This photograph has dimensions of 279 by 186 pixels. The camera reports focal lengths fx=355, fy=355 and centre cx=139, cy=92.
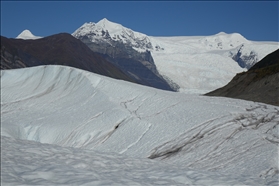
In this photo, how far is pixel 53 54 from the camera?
4811 inches

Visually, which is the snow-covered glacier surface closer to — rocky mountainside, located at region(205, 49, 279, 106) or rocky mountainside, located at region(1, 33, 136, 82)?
rocky mountainside, located at region(205, 49, 279, 106)

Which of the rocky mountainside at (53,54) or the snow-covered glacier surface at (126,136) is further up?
the rocky mountainside at (53,54)

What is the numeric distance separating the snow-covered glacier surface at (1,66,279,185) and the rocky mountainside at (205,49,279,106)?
8816mm

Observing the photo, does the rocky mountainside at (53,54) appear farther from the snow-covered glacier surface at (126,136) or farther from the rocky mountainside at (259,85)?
the snow-covered glacier surface at (126,136)

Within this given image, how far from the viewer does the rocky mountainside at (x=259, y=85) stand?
21672 millimetres

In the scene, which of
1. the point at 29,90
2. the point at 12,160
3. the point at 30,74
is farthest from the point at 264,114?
the point at 30,74

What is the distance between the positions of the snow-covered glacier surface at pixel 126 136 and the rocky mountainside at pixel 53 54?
79.6m

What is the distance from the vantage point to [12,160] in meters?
7.18

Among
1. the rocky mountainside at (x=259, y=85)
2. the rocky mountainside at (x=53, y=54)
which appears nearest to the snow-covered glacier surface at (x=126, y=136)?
the rocky mountainside at (x=259, y=85)

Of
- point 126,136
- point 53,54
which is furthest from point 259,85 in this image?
point 53,54

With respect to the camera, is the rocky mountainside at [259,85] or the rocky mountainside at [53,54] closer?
the rocky mountainside at [259,85]

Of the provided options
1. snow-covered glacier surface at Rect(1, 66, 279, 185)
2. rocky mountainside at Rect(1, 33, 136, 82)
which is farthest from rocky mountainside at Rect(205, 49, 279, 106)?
rocky mountainside at Rect(1, 33, 136, 82)

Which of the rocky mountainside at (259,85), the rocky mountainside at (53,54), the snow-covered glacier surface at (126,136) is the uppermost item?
the rocky mountainside at (53,54)

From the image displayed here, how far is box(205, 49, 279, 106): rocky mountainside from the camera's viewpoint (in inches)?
853
